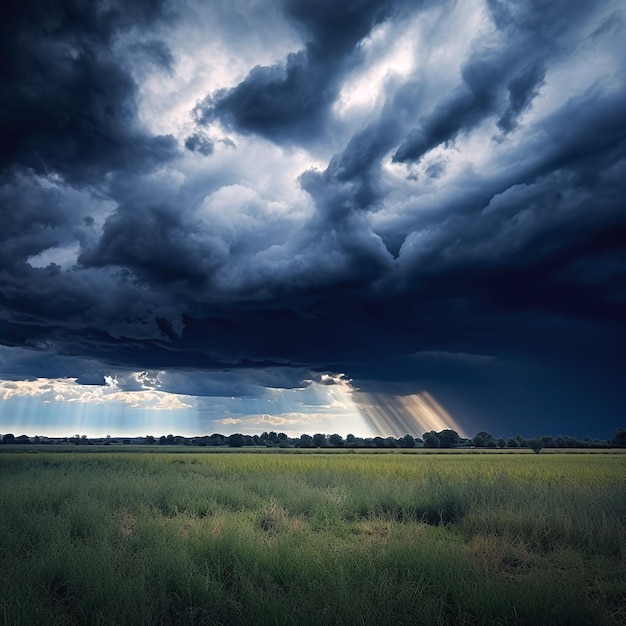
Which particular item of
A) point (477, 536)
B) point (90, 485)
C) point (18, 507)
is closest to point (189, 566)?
point (477, 536)

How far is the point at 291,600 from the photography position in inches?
240

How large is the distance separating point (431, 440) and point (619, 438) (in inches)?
1840

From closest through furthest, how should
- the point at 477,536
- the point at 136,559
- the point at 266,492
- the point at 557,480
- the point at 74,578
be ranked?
1. the point at 74,578
2. the point at 136,559
3. the point at 477,536
4. the point at 266,492
5. the point at 557,480

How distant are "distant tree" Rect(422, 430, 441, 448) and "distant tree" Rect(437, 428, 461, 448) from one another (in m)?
0.87

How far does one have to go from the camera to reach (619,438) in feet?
376

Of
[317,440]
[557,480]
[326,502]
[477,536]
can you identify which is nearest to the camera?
[477,536]

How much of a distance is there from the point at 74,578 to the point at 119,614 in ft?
6.15

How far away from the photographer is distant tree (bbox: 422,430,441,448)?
129750 millimetres

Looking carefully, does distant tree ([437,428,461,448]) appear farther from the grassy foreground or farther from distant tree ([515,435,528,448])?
the grassy foreground

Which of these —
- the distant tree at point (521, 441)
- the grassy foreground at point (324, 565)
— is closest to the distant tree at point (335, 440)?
the distant tree at point (521, 441)

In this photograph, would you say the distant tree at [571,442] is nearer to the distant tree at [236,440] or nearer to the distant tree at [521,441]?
the distant tree at [521,441]

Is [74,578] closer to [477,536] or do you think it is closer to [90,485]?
[477,536]

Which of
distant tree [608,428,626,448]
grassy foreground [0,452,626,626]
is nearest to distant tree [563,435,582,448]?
distant tree [608,428,626,448]

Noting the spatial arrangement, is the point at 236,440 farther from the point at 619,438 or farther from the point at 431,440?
the point at 619,438
